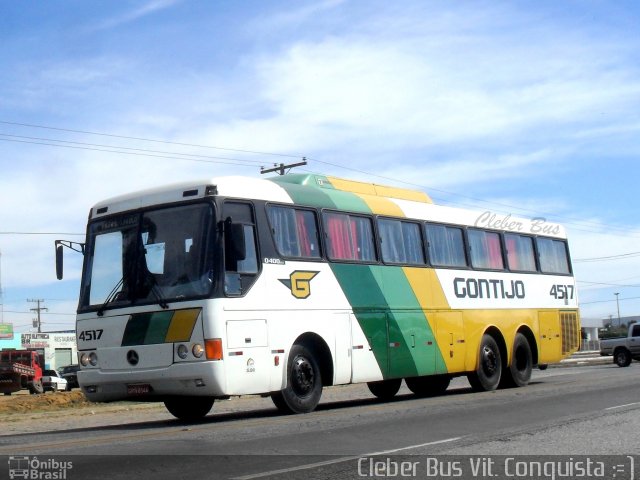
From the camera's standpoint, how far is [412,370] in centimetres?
1727

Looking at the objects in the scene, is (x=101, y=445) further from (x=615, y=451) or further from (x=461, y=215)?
(x=461, y=215)

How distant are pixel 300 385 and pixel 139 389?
2503mm

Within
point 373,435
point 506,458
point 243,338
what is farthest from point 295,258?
point 506,458

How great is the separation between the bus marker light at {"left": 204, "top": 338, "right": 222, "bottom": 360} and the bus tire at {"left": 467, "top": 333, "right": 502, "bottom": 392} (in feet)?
26.9

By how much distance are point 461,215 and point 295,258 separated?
6.30m

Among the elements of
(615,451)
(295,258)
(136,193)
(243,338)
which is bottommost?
(615,451)

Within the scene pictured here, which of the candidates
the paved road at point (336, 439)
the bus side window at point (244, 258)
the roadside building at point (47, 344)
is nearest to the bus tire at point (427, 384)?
the paved road at point (336, 439)

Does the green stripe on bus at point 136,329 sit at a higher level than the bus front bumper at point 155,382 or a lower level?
higher

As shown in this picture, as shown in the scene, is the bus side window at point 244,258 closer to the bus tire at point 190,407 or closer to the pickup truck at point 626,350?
the bus tire at point 190,407

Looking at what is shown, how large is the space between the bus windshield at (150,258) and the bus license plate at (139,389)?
3.87 feet

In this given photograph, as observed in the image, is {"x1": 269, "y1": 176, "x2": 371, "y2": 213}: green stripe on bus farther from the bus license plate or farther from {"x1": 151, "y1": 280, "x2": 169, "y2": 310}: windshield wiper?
the bus license plate

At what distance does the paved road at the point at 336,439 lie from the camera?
29.3 ft

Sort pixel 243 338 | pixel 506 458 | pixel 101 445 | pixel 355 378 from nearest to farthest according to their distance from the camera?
pixel 506 458 < pixel 101 445 < pixel 243 338 < pixel 355 378

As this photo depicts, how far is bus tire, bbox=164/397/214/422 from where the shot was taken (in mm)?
15230
